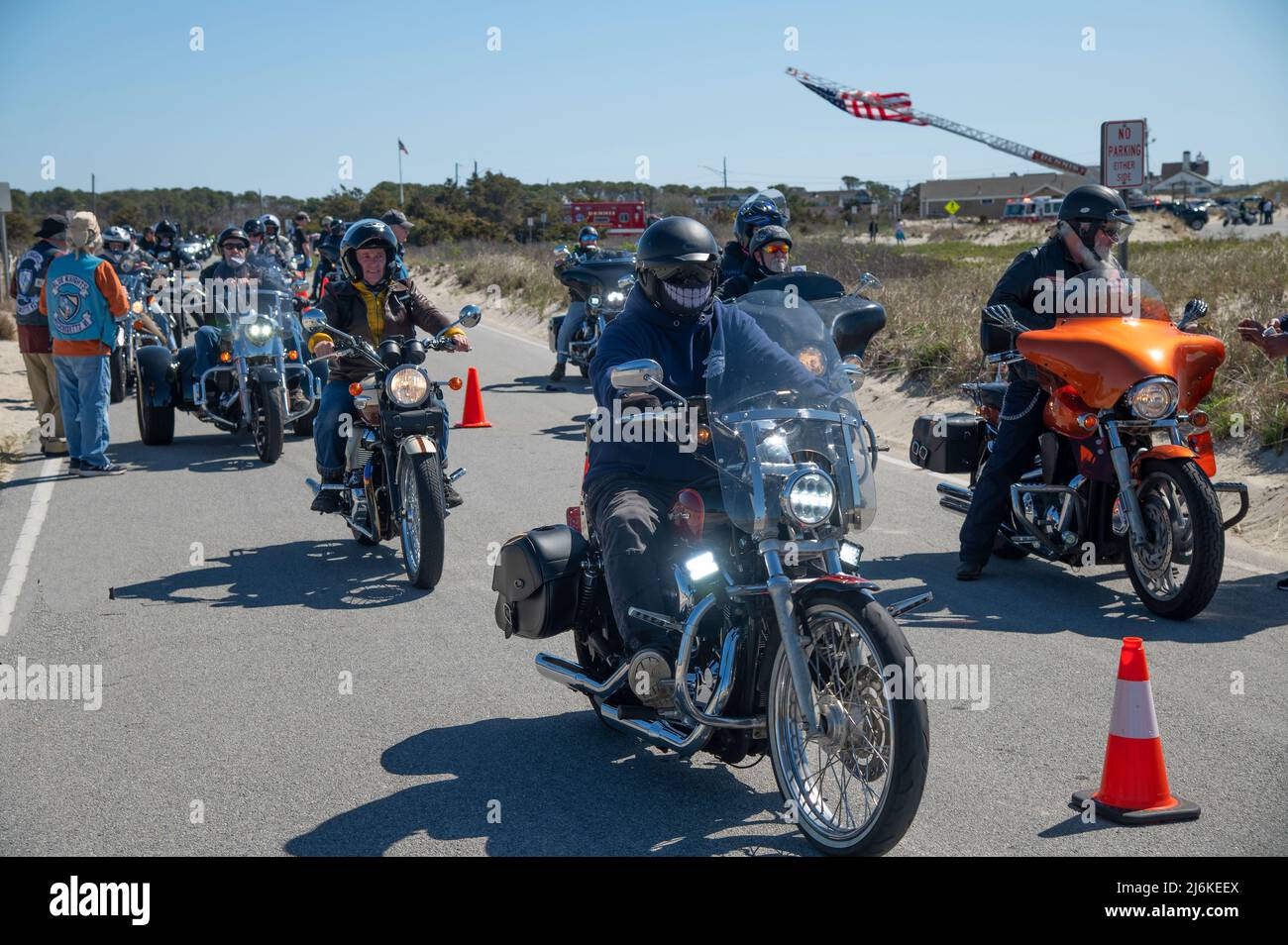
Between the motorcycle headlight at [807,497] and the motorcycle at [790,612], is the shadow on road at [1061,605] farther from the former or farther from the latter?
the motorcycle headlight at [807,497]

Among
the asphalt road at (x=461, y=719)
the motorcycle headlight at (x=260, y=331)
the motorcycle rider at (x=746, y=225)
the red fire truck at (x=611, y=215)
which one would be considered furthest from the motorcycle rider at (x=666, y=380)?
the red fire truck at (x=611, y=215)

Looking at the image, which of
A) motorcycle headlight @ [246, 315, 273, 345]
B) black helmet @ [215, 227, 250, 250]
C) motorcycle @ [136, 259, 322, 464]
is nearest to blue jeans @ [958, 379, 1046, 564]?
motorcycle @ [136, 259, 322, 464]

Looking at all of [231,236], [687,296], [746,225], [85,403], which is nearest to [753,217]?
[746,225]

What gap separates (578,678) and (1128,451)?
3691 mm

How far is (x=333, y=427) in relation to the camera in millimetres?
8969

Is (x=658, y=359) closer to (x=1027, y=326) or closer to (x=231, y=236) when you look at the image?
(x=1027, y=326)

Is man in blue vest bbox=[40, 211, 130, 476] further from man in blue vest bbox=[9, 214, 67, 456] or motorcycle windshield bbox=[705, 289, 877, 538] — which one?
motorcycle windshield bbox=[705, 289, 877, 538]

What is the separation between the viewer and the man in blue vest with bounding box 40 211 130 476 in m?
12.2

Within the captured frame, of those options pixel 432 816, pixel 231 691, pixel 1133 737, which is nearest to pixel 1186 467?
pixel 1133 737

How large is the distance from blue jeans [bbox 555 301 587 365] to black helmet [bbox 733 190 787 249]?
821 cm

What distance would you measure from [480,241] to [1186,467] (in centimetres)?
5618

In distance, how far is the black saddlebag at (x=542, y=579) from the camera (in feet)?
16.8

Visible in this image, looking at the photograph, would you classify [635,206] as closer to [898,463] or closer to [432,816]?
[898,463]

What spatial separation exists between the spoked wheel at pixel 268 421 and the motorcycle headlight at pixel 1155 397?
8194 mm
